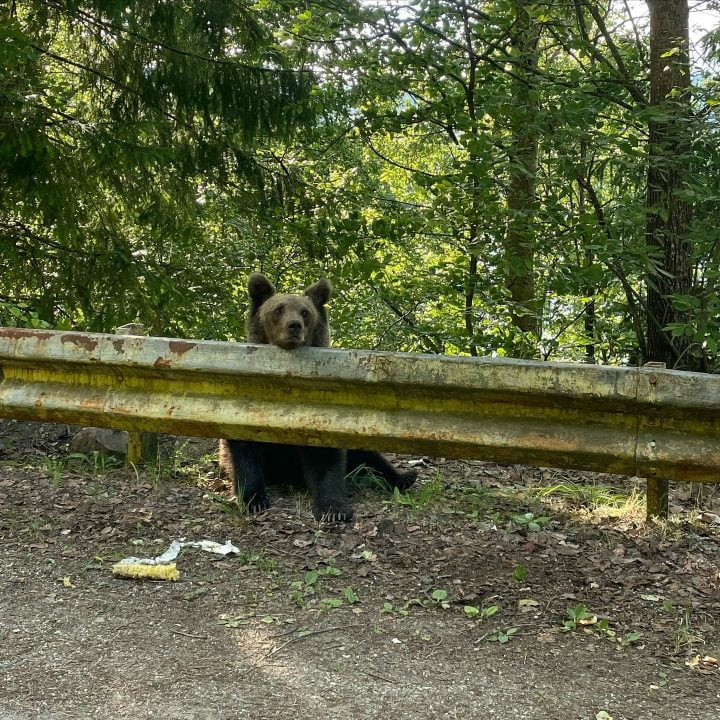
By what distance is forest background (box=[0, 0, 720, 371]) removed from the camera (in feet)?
22.0

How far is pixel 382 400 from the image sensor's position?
371 centimetres

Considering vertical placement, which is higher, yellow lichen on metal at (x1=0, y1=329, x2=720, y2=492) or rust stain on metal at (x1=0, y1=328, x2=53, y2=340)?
rust stain on metal at (x1=0, y1=328, x2=53, y2=340)

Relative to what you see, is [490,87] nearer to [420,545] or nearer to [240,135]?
[240,135]

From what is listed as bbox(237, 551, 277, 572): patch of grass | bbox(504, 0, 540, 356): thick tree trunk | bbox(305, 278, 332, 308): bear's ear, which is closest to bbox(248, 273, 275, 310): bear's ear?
bbox(305, 278, 332, 308): bear's ear

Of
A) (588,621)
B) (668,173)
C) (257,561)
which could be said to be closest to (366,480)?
(257,561)

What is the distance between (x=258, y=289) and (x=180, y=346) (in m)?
→ 2.15

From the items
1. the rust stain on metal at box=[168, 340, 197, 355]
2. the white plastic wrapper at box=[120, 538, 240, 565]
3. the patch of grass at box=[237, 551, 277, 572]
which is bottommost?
the patch of grass at box=[237, 551, 277, 572]

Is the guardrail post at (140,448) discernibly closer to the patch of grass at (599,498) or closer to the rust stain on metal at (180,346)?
the rust stain on metal at (180,346)

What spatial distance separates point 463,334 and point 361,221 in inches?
67.1

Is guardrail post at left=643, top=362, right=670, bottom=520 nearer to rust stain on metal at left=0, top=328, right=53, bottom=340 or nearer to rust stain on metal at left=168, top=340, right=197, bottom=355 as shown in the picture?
rust stain on metal at left=168, top=340, right=197, bottom=355

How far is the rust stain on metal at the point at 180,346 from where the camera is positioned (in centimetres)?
393

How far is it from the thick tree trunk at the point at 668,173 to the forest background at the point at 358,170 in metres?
0.02

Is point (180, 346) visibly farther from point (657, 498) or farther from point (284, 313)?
point (657, 498)

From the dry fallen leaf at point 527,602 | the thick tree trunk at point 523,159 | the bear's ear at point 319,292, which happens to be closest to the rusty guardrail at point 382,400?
the dry fallen leaf at point 527,602
